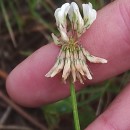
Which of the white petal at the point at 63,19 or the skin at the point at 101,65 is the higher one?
the white petal at the point at 63,19

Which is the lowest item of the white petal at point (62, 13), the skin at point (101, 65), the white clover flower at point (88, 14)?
the skin at point (101, 65)

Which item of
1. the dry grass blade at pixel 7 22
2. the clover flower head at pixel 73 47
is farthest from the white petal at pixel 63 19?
the dry grass blade at pixel 7 22

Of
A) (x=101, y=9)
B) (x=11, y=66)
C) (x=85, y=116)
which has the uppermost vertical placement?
(x=101, y=9)

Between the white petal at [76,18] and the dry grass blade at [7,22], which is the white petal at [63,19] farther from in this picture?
the dry grass blade at [7,22]

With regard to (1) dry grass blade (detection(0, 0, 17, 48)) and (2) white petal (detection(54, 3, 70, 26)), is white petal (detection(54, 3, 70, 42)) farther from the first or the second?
(1) dry grass blade (detection(0, 0, 17, 48))

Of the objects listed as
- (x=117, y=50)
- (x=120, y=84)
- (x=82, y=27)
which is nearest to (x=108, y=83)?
(x=120, y=84)

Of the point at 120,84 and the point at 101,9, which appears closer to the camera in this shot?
the point at 101,9

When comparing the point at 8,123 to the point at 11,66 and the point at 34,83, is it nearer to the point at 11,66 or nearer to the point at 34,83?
the point at 11,66

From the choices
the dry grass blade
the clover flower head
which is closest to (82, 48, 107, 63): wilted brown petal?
the clover flower head
